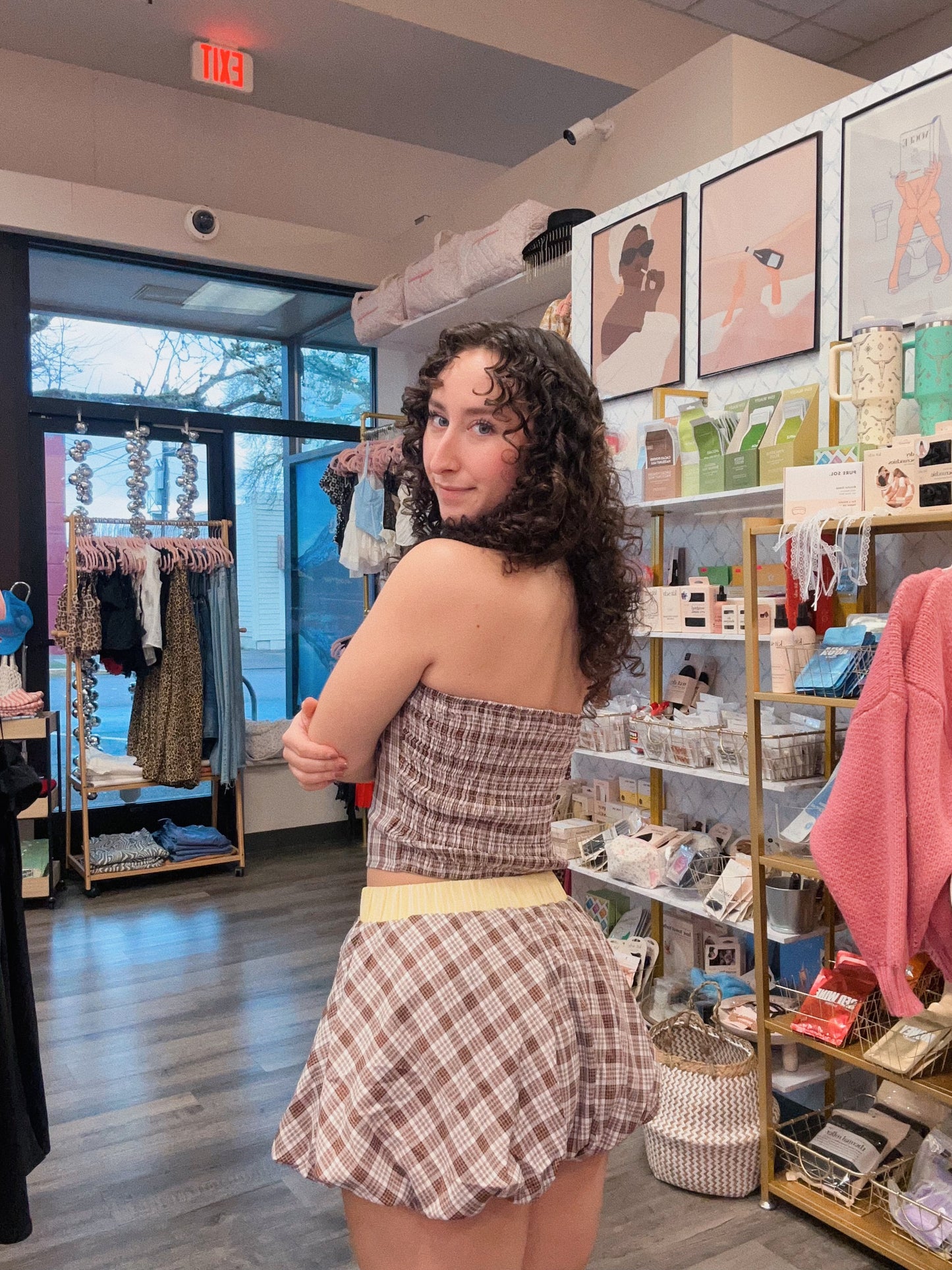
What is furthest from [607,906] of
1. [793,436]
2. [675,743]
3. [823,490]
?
[823,490]

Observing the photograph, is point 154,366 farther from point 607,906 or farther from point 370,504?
point 607,906

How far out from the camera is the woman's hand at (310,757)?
1.13m

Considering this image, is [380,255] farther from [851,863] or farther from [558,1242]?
[558,1242]

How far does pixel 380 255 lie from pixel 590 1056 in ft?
A: 18.0

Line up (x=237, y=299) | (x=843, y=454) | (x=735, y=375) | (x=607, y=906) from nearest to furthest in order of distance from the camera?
(x=843, y=454)
(x=735, y=375)
(x=607, y=906)
(x=237, y=299)

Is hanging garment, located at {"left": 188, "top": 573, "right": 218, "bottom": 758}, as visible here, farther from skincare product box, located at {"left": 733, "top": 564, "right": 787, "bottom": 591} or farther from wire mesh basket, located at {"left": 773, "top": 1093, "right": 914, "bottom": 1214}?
wire mesh basket, located at {"left": 773, "top": 1093, "right": 914, "bottom": 1214}

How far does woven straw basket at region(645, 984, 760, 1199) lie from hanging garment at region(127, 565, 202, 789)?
320cm

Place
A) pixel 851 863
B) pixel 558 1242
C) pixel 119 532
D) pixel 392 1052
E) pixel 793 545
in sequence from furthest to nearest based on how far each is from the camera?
pixel 119 532
pixel 793 545
pixel 851 863
pixel 558 1242
pixel 392 1052

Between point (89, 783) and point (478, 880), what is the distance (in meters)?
4.29

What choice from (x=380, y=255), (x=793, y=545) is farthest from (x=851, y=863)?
(x=380, y=255)

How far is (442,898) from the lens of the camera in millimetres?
1111

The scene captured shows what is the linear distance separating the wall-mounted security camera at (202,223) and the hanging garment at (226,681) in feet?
5.50

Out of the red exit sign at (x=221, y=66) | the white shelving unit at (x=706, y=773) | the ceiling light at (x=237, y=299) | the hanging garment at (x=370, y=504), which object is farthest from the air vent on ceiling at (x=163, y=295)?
the white shelving unit at (x=706, y=773)

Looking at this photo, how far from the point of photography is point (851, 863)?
1853 mm
